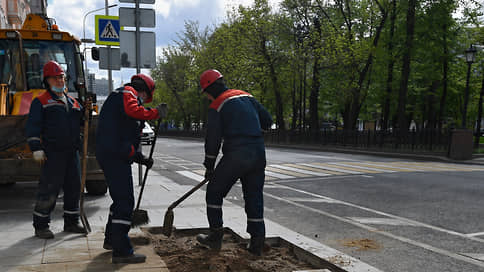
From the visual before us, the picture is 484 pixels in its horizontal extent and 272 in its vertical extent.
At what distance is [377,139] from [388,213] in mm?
18479

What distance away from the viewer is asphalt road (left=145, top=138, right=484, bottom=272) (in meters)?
4.88

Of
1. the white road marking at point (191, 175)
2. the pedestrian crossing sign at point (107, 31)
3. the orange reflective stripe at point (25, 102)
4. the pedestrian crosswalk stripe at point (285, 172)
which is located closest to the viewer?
the orange reflective stripe at point (25, 102)

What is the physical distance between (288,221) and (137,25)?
5561 millimetres

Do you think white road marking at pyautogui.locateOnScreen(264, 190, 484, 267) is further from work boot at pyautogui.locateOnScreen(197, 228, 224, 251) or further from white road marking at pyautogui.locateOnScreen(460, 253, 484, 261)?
work boot at pyautogui.locateOnScreen(197, 228, 224, 251)

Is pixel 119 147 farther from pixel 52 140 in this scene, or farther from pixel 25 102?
pixel 25 102

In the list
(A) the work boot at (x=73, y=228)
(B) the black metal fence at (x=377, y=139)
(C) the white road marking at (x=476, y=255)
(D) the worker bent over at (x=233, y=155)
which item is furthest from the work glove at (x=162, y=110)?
(B) the black metal fence at (x=377, y=139)

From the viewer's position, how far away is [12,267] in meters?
3.82

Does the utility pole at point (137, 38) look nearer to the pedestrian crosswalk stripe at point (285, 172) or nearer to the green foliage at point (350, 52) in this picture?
the pedestrian crosswalk stripe at point (285, 172)

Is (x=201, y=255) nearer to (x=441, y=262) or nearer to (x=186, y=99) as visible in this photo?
(x=441, y=262)

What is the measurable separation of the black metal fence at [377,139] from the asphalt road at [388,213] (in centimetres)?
871

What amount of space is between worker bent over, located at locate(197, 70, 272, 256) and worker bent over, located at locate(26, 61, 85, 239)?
1.87 m

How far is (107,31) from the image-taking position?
1055cm

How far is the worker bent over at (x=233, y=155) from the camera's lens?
4336 mm

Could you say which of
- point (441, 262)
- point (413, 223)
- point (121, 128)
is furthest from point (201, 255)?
point (413, 223)
